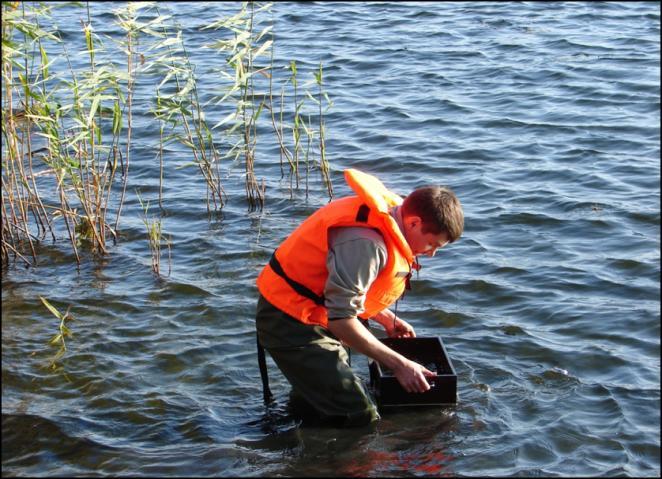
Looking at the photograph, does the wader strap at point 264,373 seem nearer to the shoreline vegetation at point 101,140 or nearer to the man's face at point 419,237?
the man's face at point 419,237

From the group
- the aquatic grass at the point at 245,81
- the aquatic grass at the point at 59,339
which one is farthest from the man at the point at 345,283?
the aquatic grass at the point at 245,81

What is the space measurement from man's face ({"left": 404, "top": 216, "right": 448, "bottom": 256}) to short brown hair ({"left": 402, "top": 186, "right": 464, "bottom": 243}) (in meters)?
0.02

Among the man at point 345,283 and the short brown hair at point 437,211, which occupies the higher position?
the short brown hair at point 437,211

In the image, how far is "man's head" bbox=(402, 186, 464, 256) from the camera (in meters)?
5.04

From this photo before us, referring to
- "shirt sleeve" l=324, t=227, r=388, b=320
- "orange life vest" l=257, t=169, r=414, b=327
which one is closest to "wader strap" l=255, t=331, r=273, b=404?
"orange life vest" l=257, t=169, r=414, b=327

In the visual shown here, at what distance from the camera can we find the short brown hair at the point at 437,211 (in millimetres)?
5039

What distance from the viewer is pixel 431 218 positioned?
507 centimetres

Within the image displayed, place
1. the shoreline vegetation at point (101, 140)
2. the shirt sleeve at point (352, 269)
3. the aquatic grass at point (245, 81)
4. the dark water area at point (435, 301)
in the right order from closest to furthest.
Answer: the shirt sleeve at point (352, 269) < the dark water area at point (435, 301) < the shoreline vegetation at point (101, 140) < the aquatic grass at point (245, 81)

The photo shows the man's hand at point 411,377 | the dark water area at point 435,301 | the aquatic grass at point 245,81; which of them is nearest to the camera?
the man's hand at point 411,377

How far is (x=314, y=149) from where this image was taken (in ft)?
33.2

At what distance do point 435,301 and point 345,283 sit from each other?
96.5 inches

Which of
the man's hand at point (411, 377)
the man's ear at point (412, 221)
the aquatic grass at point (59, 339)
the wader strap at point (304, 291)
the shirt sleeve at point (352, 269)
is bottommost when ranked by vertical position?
the aquatic grass at point (59, 339)

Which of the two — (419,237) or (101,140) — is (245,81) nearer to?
(101,140)

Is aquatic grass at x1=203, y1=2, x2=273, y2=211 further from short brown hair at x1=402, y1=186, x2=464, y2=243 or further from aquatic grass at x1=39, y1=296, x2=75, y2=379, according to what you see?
short brown hair at x1=402, y1=186, x2=464, y2=243
